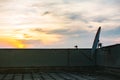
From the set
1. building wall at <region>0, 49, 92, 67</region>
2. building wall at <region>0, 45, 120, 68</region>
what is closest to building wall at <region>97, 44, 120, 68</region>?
building wall at <region>0, 45, 120, 68</region>

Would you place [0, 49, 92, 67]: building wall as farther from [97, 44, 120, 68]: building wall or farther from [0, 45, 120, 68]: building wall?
[97, 44, 120, 68]: building wall

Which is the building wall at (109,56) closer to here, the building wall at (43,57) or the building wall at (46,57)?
the building wall at (46,57)

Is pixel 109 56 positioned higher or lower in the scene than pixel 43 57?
lower

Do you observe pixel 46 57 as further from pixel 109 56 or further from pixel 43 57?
pixel 109 56

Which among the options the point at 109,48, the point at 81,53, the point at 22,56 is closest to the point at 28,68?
the point at 22,56

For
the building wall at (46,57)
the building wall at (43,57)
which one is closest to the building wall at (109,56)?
the building wall at (46,57)

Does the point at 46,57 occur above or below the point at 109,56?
above

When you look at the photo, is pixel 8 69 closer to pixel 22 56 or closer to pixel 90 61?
pixel 22 56

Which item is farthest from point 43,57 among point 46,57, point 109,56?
point 109,56

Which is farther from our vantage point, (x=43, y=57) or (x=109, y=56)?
(x=43, y=57)

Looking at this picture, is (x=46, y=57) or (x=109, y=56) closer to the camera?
(x=109, y=56)

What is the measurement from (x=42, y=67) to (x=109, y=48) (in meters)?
11.6

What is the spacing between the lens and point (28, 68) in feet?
148

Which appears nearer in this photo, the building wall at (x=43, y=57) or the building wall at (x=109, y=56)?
the building wall at (x=109, y=56)
